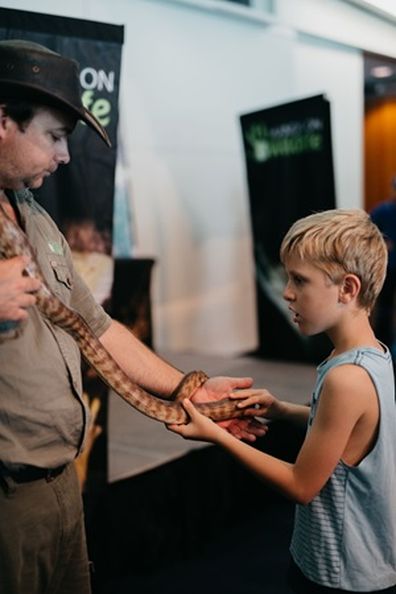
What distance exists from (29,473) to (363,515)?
27.4 inches

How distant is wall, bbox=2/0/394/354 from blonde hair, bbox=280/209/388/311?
4.63 meters

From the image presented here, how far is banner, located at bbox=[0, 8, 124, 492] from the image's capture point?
8.12ft

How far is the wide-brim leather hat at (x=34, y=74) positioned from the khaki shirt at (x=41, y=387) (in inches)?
9.6

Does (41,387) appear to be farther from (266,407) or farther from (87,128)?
(87,128)

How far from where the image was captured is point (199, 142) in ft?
22.2

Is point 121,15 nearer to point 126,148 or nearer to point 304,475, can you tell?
point 126,148

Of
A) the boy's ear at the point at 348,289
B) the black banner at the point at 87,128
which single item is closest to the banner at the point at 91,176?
the black banner at the point at 87,128

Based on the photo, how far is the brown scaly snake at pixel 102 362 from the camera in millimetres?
1527

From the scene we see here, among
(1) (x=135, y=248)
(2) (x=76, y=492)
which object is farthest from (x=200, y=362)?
(2) (x=76, y=492)

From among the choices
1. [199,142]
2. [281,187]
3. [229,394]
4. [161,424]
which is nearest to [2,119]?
[229,394]

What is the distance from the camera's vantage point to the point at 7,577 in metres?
1.59

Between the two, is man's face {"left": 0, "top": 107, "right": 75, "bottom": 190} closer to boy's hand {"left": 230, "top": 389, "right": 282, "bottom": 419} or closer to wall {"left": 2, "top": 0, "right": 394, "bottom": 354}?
boy's hand {"left": 230, "top": 389, "right": 282, "bottom": 419}

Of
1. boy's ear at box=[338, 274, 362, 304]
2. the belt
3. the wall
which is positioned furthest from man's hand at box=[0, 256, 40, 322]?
the wall

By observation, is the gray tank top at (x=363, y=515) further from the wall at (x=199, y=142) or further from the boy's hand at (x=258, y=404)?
the wall at (x=199, y=142)
